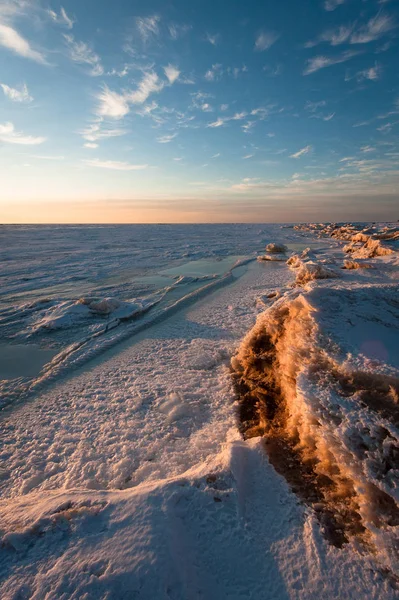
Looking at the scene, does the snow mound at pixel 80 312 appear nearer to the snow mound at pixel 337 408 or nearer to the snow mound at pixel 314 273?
the snow mound at pixel 337 408

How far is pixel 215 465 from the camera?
2.32 metres

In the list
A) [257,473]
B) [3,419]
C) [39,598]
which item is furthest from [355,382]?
[3,419]

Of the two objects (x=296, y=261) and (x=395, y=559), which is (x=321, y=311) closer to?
(x=395, y=559)

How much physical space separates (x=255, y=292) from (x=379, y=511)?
7.37 metres

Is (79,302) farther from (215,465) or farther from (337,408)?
(337,408)

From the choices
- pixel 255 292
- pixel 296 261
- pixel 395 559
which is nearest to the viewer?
pixel 395 559

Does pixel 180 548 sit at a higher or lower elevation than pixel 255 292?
higher

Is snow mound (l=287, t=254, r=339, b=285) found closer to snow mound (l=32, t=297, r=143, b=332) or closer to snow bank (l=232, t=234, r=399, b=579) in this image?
snow bank (l=232, t=234, r=399, b=579)

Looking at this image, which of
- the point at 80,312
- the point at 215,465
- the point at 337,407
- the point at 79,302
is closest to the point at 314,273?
the point at 337,407

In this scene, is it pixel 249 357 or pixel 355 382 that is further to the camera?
pixel 249 357

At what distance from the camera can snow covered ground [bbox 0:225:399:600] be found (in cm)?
162

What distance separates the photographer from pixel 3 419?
354 cm

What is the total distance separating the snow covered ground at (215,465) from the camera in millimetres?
1620

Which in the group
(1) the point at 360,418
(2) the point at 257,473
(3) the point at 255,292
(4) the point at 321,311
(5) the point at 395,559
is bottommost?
(3) the point at 255,292
